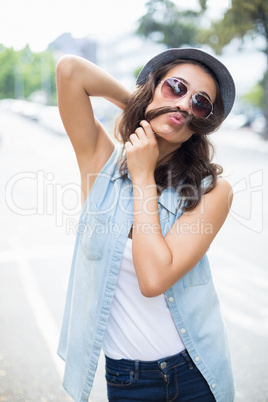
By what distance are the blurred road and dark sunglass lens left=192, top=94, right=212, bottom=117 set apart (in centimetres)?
58

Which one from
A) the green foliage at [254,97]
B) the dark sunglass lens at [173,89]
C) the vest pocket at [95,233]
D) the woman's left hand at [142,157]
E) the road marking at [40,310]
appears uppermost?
the green foliage at [254,97]

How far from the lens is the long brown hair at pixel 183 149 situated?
1.55 meters

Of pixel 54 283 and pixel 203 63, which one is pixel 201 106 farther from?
pixel 54 283

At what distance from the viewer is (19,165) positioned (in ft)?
39.5

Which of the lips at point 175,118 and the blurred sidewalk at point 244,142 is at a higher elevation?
the blurred sidewalk at point 244,142

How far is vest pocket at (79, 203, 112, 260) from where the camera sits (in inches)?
59.7

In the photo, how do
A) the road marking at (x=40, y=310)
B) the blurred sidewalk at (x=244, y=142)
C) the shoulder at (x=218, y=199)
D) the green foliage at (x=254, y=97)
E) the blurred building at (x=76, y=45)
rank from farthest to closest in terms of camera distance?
the blurred building at (x=76, y=45) → the green foliage at (x=254, y=97) → the blurred sidewalk at (x=244, y=142) → the road marking at (x=40, y=310) → the shoulder at (x=218, y=199)

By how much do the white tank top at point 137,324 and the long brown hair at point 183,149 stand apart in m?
0.32

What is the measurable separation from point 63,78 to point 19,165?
10997 mm

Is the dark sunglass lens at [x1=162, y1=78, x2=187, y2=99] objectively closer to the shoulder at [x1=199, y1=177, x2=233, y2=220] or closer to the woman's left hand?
the woman's left hand

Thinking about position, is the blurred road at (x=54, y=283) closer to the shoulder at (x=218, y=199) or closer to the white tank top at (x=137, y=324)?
the shoulder at (x=218, y=199)

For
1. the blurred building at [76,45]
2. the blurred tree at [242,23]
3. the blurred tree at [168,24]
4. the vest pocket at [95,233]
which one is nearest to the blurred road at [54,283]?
the vest pocket at [95,233]

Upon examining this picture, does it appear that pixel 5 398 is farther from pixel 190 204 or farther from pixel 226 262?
pixel 226 262

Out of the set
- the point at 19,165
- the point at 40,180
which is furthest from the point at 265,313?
the point at 19,165
